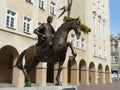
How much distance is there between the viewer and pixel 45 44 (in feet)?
32.3

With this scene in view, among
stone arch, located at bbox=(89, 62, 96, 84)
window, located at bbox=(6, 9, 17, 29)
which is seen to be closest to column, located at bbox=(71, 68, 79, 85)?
stone arch, located at bbox=(89, 62, 96, 84)

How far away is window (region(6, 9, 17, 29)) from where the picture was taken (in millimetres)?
22547

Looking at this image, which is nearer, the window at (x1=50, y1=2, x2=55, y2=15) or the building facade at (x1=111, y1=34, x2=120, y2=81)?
the window at (x1=50, y1=2, x2=55, y2=15)

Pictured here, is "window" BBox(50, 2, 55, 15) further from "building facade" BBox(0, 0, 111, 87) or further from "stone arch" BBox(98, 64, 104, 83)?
"stone arch" BBox(98, 64, 104, 83)

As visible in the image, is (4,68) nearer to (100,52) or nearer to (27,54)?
(27,54)

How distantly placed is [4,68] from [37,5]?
270 inches

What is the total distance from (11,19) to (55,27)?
7.44 metres

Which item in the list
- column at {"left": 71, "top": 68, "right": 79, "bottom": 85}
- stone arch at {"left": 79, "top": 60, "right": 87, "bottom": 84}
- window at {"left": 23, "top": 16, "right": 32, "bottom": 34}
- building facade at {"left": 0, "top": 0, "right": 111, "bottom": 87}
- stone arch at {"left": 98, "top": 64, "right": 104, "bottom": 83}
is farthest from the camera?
stone arch at {"left": 98, "top": 64, "right": 104, "bottom": 83}

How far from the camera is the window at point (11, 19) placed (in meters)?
22.5

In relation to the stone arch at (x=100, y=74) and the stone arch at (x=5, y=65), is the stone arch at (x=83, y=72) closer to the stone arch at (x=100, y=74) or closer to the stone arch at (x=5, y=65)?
the stone arch at (x=100, y=74)

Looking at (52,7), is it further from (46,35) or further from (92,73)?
(46,35)

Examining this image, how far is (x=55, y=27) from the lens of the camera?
29.6 metres

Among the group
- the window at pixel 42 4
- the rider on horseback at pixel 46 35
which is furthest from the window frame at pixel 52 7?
the rider on horseback at pixel 46 35

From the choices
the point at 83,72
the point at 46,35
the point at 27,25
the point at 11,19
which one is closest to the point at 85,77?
the point at 83,72
